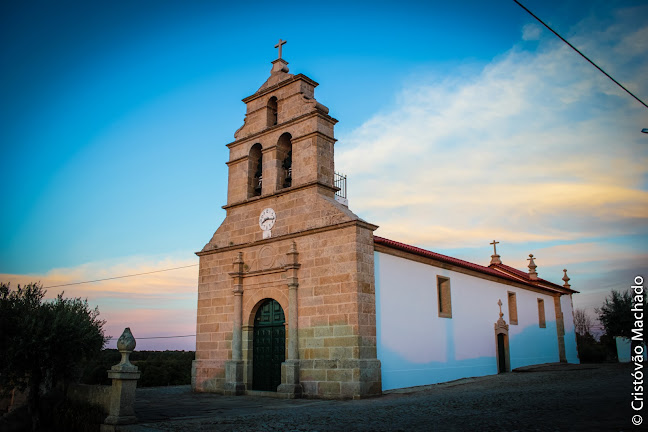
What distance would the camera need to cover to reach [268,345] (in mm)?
15656

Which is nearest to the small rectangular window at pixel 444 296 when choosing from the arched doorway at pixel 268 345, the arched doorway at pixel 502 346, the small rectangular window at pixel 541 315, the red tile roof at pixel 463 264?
the red tile roof at pixel 463 264

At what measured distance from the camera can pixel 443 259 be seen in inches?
711

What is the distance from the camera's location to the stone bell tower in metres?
13.6

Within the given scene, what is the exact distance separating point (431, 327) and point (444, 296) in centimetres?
185

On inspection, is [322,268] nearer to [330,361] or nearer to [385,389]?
[330,361]

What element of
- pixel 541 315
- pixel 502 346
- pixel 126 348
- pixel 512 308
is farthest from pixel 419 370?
pixel 541 315

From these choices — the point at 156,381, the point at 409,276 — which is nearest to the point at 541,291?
the point at 409,276

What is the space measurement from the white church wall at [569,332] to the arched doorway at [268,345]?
65.8 ft

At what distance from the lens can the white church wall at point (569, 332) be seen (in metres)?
28.2

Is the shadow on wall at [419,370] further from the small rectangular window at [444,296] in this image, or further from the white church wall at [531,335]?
the white church wall at [531,335]

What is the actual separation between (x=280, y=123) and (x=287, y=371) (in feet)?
26.9

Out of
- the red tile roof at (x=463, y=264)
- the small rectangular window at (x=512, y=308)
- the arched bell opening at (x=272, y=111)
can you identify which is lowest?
the small rectangular window at (x=512, y=308)

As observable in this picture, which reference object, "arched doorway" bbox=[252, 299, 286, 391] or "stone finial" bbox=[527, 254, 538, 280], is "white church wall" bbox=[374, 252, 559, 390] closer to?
"arched doorway" bbox=[252, 299, 286, 391]

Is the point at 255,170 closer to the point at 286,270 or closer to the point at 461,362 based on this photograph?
the point at 286,270
